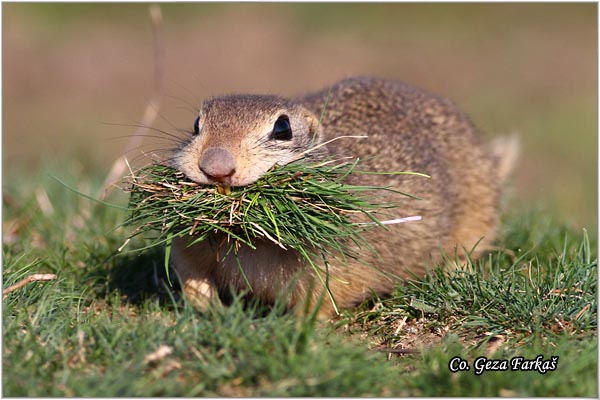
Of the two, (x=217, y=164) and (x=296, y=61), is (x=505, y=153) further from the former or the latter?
(x=296, y=61)

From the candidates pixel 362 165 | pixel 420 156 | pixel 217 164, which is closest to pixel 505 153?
pixel 420 156

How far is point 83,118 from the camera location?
13320 mm

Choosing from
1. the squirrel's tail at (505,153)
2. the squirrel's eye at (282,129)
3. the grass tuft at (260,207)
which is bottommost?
the squirrel's tail at (505,153)

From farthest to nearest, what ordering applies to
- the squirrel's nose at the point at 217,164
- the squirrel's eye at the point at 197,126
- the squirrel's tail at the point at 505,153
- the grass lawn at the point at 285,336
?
1. the squirrel's tail at the point at 505,153
2. the squirrel's eye at the point at 197,126
3. the squirrel's nose at the point at 217,164
4. the grass lawn at the point at 285,336

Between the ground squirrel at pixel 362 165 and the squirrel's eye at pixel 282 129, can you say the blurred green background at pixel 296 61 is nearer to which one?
the ground squirrel at pixel 362 165

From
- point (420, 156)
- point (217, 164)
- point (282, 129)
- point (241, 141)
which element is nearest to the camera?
point (217, 164)

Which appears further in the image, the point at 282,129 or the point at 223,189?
the point at 282,129

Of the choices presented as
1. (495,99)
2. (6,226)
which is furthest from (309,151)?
(495,99)

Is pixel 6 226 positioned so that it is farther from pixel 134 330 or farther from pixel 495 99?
pixel 495 99

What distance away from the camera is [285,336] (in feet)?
12.6

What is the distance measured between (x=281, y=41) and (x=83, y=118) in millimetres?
4691

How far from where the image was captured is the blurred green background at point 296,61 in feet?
41.7

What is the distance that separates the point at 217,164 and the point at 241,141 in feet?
1.04

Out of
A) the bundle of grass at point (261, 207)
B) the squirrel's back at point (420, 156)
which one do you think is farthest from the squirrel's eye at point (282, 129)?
the squirrel's back at point (420, 156)
